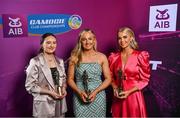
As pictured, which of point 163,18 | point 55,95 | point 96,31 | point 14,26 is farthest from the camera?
point 96,31

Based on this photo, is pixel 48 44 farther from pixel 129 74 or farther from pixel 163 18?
pixel 163 18

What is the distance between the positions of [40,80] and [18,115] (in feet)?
2.87

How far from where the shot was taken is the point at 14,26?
3.26 meters

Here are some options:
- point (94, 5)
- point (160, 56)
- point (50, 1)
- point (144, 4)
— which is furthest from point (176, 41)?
point (50, 1)

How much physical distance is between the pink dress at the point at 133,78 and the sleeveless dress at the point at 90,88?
7.4 inches

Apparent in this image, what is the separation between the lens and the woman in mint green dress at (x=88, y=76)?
289 cm

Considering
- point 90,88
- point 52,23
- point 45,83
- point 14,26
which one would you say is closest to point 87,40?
point 90,88

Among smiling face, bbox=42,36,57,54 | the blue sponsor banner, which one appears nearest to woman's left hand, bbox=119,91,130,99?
smiling face, bbox=42,36,57,54

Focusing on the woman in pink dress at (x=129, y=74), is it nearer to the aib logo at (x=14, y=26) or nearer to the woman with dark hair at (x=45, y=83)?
the woman with dark hair at (x=45, y=83)

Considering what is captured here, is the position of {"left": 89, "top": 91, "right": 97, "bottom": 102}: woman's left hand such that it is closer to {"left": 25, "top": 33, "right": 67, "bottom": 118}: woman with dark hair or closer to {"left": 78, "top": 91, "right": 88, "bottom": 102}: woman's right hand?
{"left": 78, "top": 91, "right": 88, "bottom": 102}: woman's right hand

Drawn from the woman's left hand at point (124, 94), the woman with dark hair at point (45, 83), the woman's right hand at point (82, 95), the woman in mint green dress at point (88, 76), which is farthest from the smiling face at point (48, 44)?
the woman's left hand at point (124, 94)

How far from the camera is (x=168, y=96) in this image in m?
3.49

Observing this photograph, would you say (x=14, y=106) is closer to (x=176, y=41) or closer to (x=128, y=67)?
(x=128, y=67)

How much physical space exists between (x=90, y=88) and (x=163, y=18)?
121 cm
